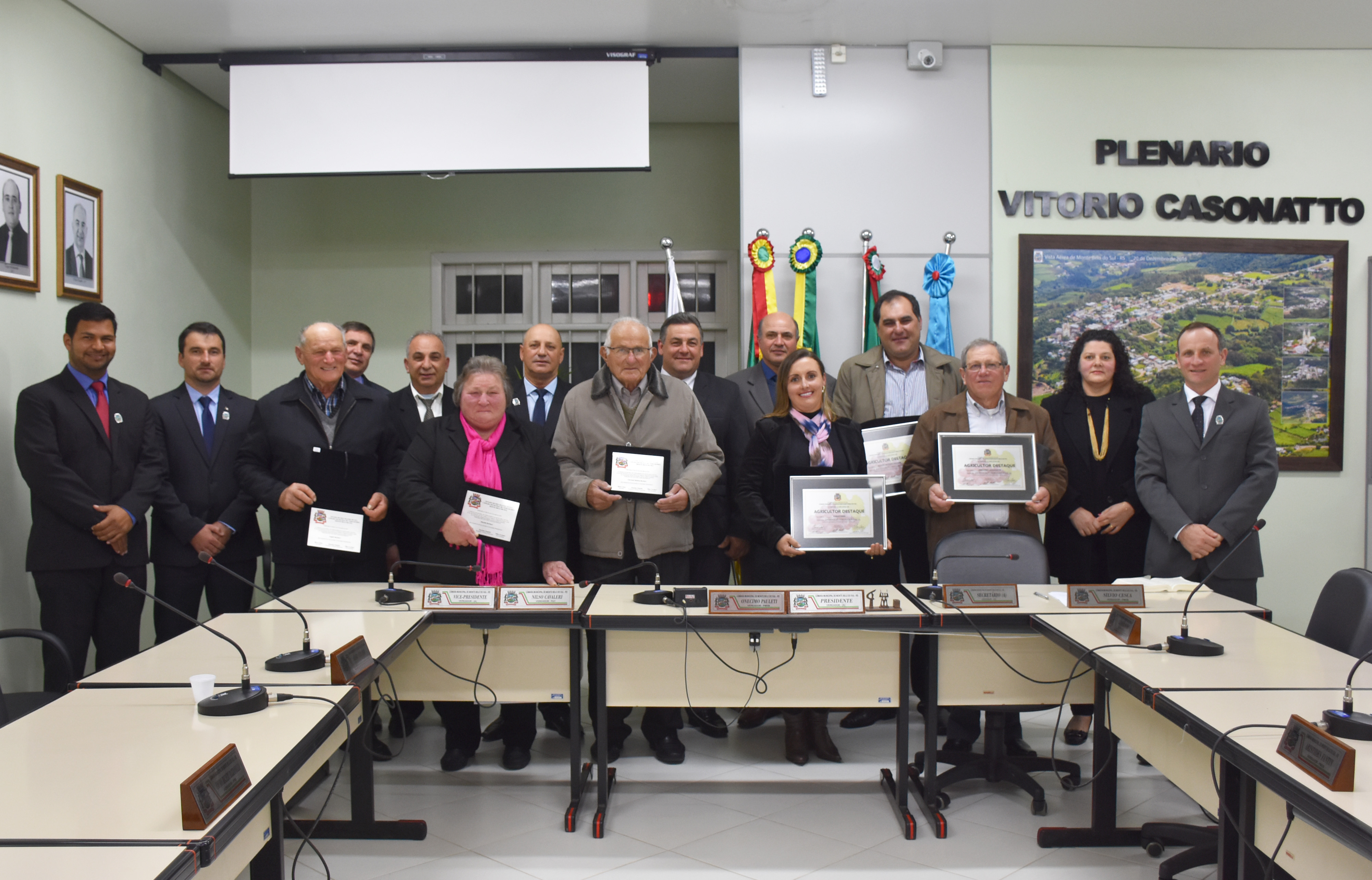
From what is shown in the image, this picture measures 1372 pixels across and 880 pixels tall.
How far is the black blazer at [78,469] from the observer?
3314 millimetres

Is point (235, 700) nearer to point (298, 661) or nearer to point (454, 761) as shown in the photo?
point (298, 661)

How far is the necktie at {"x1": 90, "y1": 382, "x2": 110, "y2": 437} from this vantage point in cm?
349

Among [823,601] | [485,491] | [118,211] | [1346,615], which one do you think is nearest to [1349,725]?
[1346,615]

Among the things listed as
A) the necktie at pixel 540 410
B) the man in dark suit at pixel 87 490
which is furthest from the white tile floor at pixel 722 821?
the necktie at pixel 540 410

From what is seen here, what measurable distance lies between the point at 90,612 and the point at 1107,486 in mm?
4049

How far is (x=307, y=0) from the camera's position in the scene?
4.25m

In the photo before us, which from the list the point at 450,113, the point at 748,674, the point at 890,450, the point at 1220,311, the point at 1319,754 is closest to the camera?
the point at 1319,754

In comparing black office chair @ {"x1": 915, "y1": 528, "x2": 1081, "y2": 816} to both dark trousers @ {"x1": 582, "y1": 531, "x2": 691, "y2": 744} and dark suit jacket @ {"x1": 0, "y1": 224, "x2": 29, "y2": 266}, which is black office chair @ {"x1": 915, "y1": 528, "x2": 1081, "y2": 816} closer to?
dark trousers @ {"x1": 582, "y1": 531, "x2": 691, "y2": 744}

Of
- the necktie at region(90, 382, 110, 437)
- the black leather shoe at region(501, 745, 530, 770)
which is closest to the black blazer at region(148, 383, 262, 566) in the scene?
the necktie at region(90, 382, 110, 437)

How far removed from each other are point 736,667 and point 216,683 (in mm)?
1569

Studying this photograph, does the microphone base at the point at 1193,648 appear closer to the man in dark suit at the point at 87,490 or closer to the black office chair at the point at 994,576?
the black office chair at the point at 994,576

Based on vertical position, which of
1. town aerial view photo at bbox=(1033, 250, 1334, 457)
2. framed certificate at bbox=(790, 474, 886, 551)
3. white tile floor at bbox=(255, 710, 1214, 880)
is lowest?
white tile floor at bbox=(255, 710, 1214, 880)

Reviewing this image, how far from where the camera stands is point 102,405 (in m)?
3.52

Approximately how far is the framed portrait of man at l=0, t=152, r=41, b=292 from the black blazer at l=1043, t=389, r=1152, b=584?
4.45 metres
